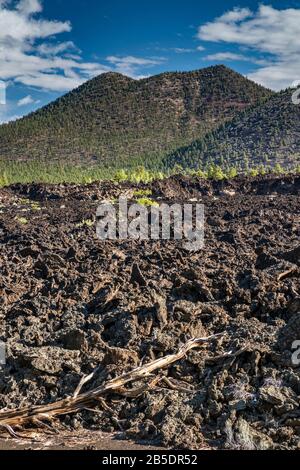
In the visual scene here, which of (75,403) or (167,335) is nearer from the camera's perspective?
(75,403)

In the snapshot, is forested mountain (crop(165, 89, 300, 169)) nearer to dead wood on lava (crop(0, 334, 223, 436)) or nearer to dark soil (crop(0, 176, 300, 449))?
dark soil (crop(0, 176, 300, 449))

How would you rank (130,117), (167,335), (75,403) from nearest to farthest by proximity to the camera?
(75,403)
(167,335)
(130,117)

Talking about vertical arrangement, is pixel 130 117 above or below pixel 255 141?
above

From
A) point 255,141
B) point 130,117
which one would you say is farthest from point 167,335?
point 130,117

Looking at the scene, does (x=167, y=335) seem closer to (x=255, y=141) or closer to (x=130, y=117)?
(x=255, y=141)

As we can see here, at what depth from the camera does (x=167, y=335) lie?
20.0 feet

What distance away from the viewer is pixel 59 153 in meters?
88.0

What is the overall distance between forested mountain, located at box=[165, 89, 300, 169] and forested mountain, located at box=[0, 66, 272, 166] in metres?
6.59

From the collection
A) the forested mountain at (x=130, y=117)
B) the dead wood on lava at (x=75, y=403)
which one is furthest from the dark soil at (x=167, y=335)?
the forested mountain at (x=130, y=117)

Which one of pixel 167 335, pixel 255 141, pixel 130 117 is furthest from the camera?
pixel 130 117

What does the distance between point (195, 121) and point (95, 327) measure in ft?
345

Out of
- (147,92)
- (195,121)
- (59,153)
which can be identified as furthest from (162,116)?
(59,153)

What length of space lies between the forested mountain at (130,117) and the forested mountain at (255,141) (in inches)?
260

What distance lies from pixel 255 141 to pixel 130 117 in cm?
4056
